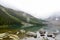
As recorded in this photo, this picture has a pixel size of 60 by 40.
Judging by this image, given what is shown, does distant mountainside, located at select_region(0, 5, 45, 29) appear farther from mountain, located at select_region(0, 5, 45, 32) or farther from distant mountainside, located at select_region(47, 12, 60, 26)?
distant mountainside, located at select_region(47, 12, 60, 26)

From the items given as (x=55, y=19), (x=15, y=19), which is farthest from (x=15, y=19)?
(x=55, y=19)

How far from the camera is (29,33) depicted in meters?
1.80

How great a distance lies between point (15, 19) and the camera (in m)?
1.82

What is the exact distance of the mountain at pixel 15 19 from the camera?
5.91 feet

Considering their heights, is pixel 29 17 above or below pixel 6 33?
above

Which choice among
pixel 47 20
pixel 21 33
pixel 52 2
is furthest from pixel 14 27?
pixel 52 2

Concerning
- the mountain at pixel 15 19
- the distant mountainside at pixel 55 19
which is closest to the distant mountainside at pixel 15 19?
the mountain at pixel 15 19

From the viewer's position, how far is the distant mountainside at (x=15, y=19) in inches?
71.0

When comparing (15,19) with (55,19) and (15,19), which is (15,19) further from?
(55,19)

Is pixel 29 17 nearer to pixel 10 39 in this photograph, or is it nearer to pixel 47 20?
pixel 47 20

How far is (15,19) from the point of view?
1.82 metres

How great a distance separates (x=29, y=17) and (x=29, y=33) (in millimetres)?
235

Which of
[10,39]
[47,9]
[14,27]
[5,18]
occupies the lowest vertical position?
[10,39]

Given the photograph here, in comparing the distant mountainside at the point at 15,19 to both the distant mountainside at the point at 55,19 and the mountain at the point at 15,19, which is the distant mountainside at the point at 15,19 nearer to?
the mountain at the point at 15,19
